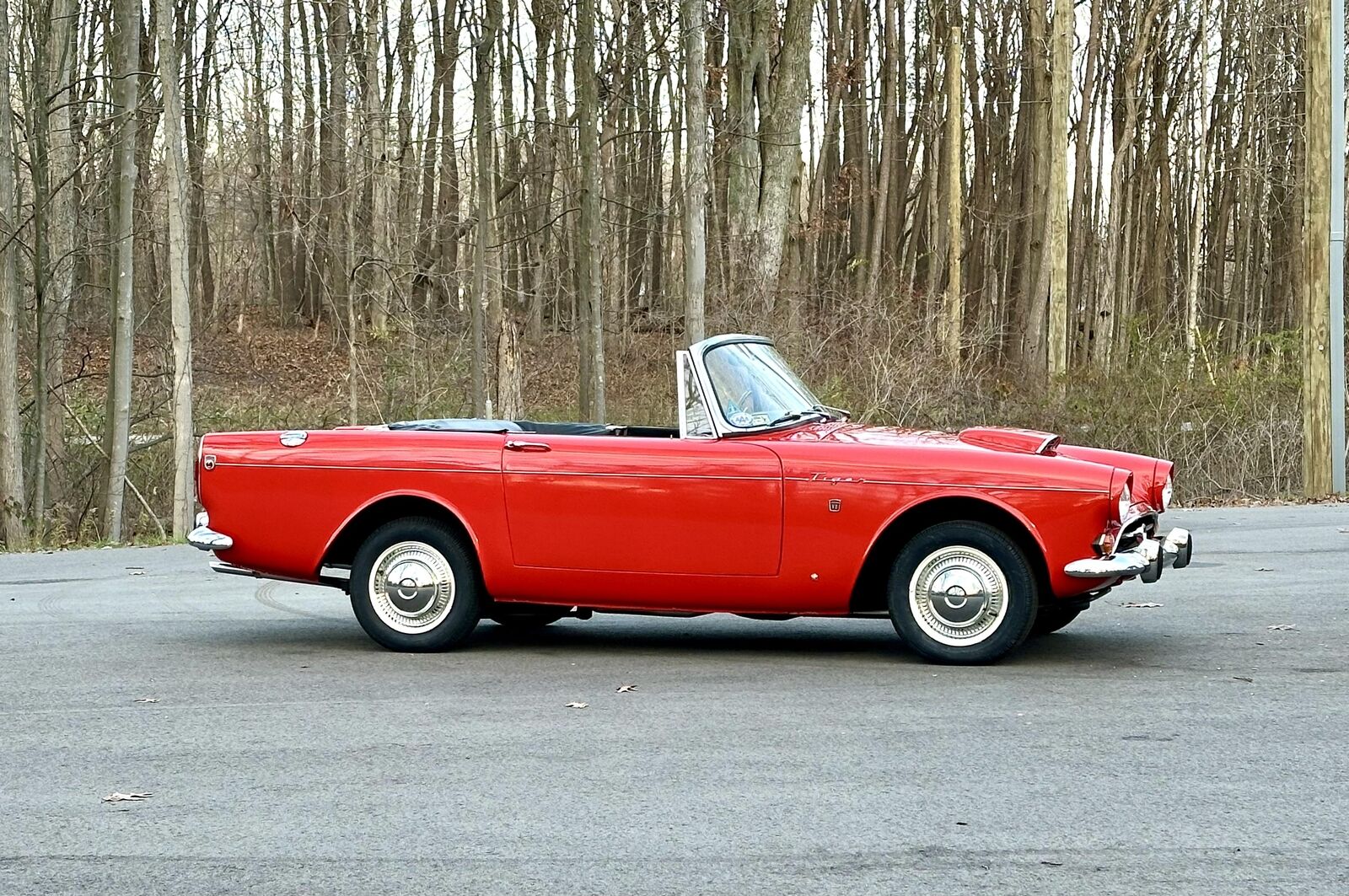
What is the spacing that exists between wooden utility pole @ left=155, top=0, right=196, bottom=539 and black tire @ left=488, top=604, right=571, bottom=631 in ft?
38.0

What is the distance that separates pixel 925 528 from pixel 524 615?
7.97 feet

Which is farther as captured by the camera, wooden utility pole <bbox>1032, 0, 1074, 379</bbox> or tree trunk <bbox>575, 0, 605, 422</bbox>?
wooden utility pole <bbox>1032, 0, 1074, 379</bbox>

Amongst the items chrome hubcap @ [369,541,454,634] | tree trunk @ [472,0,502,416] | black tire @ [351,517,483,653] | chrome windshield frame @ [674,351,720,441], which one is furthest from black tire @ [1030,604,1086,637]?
tree trunk @ [472,0,502,416]

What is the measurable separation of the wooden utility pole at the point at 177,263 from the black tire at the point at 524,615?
11.6 metres

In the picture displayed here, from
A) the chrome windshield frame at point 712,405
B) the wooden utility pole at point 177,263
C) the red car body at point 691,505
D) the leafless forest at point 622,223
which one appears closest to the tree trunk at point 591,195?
the leafless forest at point 622,223

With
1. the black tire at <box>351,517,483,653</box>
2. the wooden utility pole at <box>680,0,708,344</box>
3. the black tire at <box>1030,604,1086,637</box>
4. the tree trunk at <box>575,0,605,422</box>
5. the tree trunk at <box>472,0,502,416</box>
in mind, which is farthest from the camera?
the tree trunk at <box>472,0,502,416</box>

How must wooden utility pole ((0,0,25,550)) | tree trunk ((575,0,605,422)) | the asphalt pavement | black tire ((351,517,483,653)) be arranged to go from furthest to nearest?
tree trunk ((575,0,605,422)) → wooden utility pole ((0,0,25,550)) → black tire ((351,517,483,653)) → the asphalt pavement

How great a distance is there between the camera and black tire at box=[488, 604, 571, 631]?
852 centimetres

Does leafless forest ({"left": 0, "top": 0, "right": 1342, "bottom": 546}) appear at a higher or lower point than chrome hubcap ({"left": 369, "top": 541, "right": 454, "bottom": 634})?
higher

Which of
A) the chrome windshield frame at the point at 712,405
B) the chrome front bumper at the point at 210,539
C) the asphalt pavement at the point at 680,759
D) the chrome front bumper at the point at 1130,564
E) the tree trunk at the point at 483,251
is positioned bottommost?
the asphalt pavement at the point at 680,759

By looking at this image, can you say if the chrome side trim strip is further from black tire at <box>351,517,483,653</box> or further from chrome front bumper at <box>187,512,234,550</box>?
black tire at <box>351,517,483,653</box>

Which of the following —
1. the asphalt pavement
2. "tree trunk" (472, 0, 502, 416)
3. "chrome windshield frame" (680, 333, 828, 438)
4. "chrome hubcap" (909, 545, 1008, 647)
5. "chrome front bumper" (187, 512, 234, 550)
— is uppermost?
"tree trunk" (472, 0, 502, 416)

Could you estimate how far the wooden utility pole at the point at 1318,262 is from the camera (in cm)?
1789

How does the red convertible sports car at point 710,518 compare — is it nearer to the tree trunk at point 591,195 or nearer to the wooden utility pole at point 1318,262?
the wooden utility pole at point 1318,262
